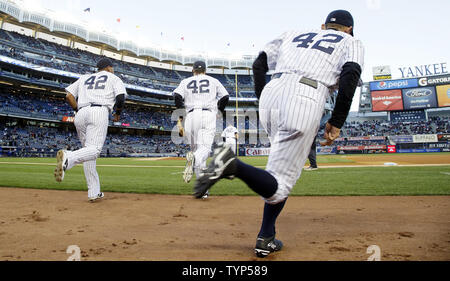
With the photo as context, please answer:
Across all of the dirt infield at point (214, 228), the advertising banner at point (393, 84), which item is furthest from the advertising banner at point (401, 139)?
the dirt infield at point (214, 228)

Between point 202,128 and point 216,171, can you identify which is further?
point 202,128

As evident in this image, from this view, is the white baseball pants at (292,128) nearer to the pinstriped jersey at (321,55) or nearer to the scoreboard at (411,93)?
the pinstriped jersey at (321,55)

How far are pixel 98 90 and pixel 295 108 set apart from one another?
320 centimetres

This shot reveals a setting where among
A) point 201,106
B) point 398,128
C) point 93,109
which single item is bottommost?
point 93,109

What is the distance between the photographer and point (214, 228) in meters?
2.43

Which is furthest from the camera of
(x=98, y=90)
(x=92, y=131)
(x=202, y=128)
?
(x=202, y=128)

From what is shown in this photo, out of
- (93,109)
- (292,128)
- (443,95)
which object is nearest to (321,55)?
(292,128)

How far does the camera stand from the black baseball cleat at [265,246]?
5.71ft

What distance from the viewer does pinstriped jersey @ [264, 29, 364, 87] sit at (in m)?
1.82

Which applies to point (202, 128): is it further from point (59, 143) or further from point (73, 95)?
point (59, 143)

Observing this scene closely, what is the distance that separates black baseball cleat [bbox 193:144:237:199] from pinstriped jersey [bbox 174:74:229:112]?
2.77 m

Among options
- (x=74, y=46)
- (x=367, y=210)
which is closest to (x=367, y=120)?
(x=367, y=210)

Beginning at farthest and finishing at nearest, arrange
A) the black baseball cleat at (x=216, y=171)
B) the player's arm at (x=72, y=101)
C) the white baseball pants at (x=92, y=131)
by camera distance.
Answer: the player's arm at (x=72, y=101), the white baseball pants at (x=92, y=131), the black baseball cleat at (x=216, y=171)
